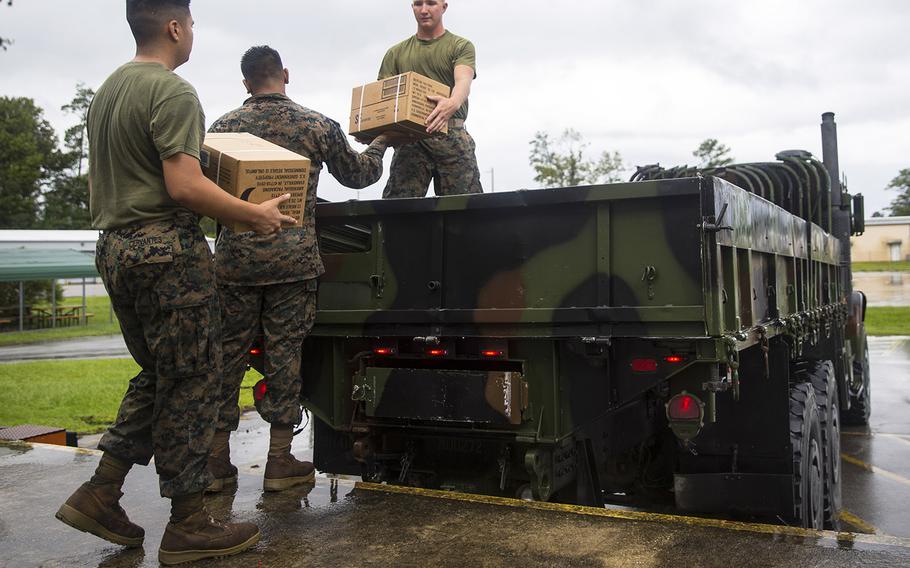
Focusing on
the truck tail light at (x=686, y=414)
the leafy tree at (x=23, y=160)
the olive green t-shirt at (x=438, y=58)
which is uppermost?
the leafy tree at (x=23, y=160)

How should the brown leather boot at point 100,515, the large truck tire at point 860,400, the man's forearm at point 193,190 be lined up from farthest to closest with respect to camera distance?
the large truck tire at point 860,400
the brown leather boot at point 100,515
the man's forearm at point 193,190

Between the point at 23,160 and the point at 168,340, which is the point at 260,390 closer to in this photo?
the point at 168,340

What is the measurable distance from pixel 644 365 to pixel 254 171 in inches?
69.0

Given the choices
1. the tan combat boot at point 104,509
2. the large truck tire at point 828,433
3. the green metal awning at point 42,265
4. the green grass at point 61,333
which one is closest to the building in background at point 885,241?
the green grass at point 61,333

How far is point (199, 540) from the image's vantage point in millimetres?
3098

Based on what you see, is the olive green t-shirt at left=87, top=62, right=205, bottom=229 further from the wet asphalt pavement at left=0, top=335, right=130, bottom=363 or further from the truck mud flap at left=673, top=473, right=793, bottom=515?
the wet asphalt pavement at left=0, top=335, right=130, bottom=363

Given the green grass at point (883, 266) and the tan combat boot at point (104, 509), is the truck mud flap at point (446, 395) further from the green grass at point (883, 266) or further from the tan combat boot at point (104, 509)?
the green grass at point (883, 266)

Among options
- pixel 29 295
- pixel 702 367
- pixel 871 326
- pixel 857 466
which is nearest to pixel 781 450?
pixel 702 367

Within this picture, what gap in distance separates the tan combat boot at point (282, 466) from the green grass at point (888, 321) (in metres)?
19.9

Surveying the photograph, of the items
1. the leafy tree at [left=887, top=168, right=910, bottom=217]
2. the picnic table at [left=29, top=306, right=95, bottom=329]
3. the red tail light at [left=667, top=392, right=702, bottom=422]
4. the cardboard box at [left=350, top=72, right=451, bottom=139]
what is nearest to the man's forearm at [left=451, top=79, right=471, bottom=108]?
the cardboard box at [left=350, top=72, right=451, bottom=139]

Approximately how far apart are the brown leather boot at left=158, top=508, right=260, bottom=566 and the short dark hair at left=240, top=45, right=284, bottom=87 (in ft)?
6.80

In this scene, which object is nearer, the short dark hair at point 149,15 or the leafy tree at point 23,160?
the short dark hair at point 149,15

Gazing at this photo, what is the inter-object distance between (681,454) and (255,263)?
232 cm

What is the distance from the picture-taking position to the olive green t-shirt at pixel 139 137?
114 inches
